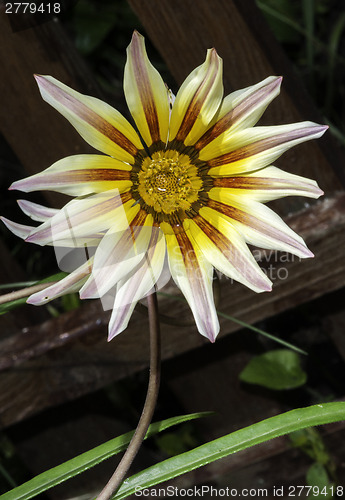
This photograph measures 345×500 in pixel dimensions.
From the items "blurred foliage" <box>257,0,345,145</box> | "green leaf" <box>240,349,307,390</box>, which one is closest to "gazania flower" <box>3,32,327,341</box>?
"green leaf" <box>240,349,307,390</box>

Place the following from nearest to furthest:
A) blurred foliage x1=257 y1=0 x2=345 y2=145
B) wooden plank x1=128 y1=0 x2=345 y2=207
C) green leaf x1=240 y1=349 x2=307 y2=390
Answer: wooden plank x1=128 y1=0 x2=345 y2=207
green leaf x1=240 y1=349 x2=307 y2=390
blurred foliage x1=257 y1=0 x2=345 y2=145

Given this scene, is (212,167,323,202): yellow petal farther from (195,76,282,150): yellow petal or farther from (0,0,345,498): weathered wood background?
(0,0,345,498): weathered wood background

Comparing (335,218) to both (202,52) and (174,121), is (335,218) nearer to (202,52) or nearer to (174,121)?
(202,52)

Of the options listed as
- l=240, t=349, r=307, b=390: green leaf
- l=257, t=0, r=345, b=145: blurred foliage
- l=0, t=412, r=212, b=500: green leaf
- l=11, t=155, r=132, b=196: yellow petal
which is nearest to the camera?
l=11, t=155, r=132, b=196: yellow petal

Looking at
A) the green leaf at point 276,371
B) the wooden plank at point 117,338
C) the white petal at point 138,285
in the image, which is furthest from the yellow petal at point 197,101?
the green leaf at point 276,371

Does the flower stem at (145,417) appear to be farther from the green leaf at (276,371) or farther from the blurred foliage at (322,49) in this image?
the blurred foliage at (322,49)

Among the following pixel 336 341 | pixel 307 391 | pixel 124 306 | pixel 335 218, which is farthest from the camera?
pixel 307 391

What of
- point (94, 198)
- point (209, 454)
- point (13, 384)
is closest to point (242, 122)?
point (94, 198)
